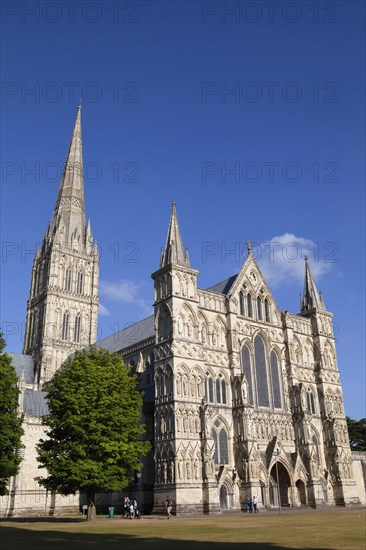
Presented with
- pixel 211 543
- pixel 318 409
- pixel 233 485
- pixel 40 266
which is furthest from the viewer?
pixel 40 266

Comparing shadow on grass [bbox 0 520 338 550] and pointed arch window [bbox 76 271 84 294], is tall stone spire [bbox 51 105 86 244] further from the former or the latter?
shadow on grass [bbox 0 520 338 550]

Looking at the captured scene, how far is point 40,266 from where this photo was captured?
92.1 metres

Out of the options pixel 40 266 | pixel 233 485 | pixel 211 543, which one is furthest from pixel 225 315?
pixel 40 266

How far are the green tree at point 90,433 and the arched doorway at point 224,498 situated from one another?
35.9ft

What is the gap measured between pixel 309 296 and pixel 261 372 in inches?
553

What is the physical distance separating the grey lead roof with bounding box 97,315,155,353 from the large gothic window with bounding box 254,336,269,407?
13436mm

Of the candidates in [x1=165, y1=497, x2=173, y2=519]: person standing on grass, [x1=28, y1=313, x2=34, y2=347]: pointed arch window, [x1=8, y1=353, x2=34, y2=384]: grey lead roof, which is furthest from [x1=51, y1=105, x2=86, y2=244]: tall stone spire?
Result: [x1=165, y1=497, x2=173, y2=519]: person standing on grass

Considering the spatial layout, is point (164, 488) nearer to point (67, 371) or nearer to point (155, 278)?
point (67, 371)

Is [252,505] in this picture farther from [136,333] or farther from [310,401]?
[136,333]

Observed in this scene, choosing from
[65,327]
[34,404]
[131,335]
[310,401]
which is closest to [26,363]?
[65,327]

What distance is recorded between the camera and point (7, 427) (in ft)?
109

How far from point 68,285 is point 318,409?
4932 cm

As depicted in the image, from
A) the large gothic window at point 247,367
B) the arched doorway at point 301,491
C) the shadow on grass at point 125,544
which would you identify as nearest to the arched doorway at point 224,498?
the arched doorway at point 301,491

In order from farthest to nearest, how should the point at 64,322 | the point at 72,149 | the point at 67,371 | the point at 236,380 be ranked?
the point at 72,149 → the point at 64,322 → the point at 236,380 → the point at 67,371
